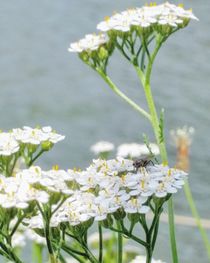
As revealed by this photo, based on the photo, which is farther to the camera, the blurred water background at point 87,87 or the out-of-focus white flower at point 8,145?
the blurred water background at point 87,87

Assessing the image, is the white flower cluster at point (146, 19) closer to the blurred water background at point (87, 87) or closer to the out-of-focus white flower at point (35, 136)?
the out-of-focus white flower at point (35, 136)

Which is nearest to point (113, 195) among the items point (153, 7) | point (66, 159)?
point (153, 7)

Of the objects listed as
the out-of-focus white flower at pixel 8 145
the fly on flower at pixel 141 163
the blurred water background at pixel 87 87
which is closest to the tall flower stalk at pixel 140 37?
the fly on flower at pixel 141 163

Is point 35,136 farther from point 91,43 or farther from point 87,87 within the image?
point 87,87

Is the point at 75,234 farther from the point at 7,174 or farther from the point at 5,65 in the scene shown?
the point at 5,65

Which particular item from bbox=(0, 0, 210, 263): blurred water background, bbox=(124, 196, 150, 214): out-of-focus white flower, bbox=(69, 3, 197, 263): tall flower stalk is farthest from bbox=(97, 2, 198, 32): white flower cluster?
bbox=(0, 0, 210, 263): blurred water background
